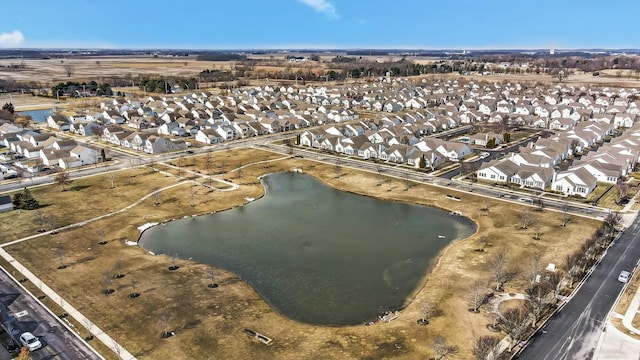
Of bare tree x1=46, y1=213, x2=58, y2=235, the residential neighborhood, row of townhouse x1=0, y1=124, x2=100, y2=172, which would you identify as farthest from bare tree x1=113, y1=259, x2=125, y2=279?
the residential neighborhood

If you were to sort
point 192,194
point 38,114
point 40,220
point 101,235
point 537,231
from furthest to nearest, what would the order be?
point 38,114
point 192,194
point 40,220
point 537,231
point 101,235

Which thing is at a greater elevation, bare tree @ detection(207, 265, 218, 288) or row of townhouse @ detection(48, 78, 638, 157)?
row of townhouse @ detection(48, 78, 638, 157)

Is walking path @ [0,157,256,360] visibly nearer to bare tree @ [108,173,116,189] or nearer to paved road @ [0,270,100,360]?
paved road @ [0,270,100,360]

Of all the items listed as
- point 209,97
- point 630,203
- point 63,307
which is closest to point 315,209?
point 63,307

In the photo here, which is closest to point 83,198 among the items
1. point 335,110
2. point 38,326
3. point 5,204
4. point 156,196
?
point 5,204

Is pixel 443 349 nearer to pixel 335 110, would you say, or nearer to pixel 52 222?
pixel 52 222

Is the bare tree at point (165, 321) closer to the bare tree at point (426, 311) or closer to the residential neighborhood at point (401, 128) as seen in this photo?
the bare tree at point (426, 311)

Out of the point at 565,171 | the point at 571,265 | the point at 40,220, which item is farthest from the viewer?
the point at 565,171
